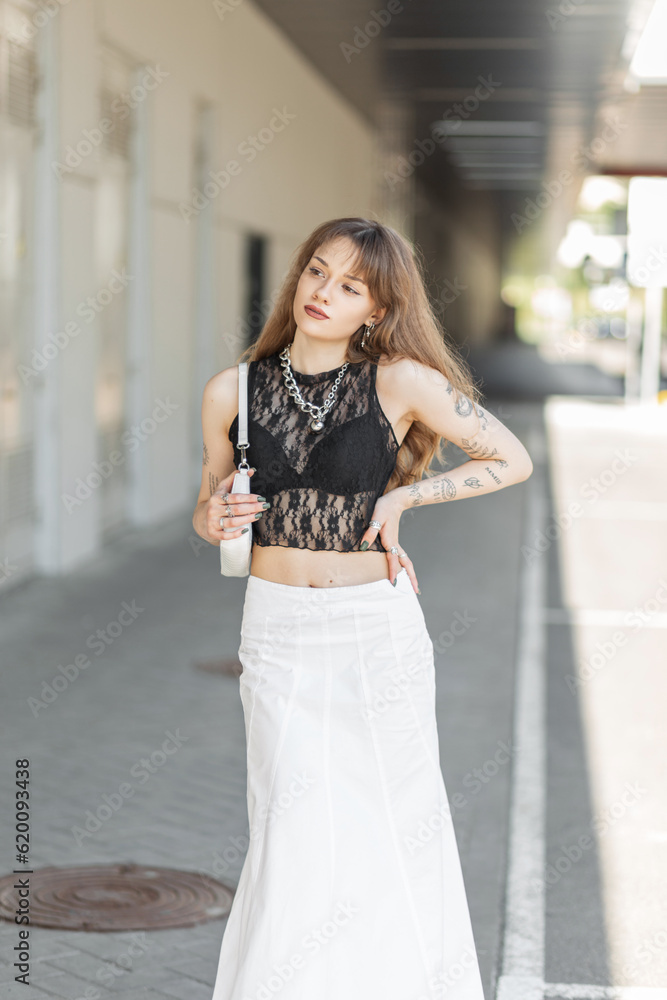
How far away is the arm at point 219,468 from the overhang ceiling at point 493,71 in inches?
467

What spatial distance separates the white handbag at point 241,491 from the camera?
293 centimetres

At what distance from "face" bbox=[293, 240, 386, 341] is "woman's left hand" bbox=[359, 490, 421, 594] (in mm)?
387

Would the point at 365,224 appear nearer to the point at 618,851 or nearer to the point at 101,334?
the point at 618,851

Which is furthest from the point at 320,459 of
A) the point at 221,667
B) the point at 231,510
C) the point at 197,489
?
the point at 197,489

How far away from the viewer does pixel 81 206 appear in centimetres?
1013

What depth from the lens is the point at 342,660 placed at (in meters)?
2.96

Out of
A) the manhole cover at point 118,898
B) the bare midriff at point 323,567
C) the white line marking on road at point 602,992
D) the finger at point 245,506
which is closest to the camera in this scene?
the finger at point 245,506

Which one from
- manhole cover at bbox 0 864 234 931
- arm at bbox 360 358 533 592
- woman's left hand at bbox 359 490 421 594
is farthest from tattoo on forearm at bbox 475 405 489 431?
manhole cover at bbox 0 864 234 931

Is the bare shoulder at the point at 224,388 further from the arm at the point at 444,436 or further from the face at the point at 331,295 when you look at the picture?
the arm at the point at 444,436

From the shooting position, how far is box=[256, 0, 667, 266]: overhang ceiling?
1480 centimetres

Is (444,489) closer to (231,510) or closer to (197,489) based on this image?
(231,510)

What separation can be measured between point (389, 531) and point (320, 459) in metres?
0.22

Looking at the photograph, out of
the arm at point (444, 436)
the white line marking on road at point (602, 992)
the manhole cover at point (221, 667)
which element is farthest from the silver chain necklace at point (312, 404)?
the manhole cover at point (221, 667)

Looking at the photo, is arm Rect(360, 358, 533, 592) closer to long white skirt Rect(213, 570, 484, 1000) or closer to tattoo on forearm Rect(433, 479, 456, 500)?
tattoo on forearm Rect(433, 479, 456, 500)
